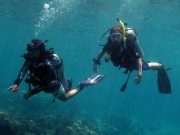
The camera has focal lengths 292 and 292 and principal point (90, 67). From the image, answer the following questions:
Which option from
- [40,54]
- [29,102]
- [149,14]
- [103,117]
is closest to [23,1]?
[29,102]

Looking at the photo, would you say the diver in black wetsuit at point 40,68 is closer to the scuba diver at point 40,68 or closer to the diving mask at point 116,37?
the scuba diver at point 40,68

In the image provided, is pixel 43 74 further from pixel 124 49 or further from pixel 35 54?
pixel 124 49

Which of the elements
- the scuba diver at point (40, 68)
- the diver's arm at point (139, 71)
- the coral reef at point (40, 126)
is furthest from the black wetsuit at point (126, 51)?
the coral reef at point (40, 126)

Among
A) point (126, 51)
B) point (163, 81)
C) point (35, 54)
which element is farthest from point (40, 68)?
point (163, 81)

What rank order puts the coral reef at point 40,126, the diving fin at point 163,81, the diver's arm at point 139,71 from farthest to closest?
the coral reef at point 40,126, the diving fin at point 163,81, the diver's arm at point 139,71

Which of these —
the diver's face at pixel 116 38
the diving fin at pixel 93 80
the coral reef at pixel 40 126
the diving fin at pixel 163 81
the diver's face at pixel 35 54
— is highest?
the diver's face at pixel 116 38

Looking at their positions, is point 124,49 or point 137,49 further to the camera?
point 137,49

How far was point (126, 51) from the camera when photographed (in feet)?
29.4

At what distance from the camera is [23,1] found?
104 ft

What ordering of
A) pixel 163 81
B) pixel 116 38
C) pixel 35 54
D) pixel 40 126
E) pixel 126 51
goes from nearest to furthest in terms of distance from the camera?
1. pixel 35 54
2. pixel 116 38
3. pixel 126 51
4. pixel 163 81
5. pixel 40 126

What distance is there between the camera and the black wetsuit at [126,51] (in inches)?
346

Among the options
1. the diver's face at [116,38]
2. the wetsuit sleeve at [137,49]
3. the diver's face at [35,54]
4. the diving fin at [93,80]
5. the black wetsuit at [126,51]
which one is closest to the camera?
the diver's face at [35,54]

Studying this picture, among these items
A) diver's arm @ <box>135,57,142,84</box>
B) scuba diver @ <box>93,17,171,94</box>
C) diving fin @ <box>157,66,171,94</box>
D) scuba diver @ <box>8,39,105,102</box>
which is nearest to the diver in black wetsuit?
scuba diver @ <box>8,39,105,102</box>

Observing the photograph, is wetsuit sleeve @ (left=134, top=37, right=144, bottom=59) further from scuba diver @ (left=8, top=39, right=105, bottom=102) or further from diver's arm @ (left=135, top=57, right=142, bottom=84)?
scuba diver @ (left=8, top=39, right=105, bottom=102)
